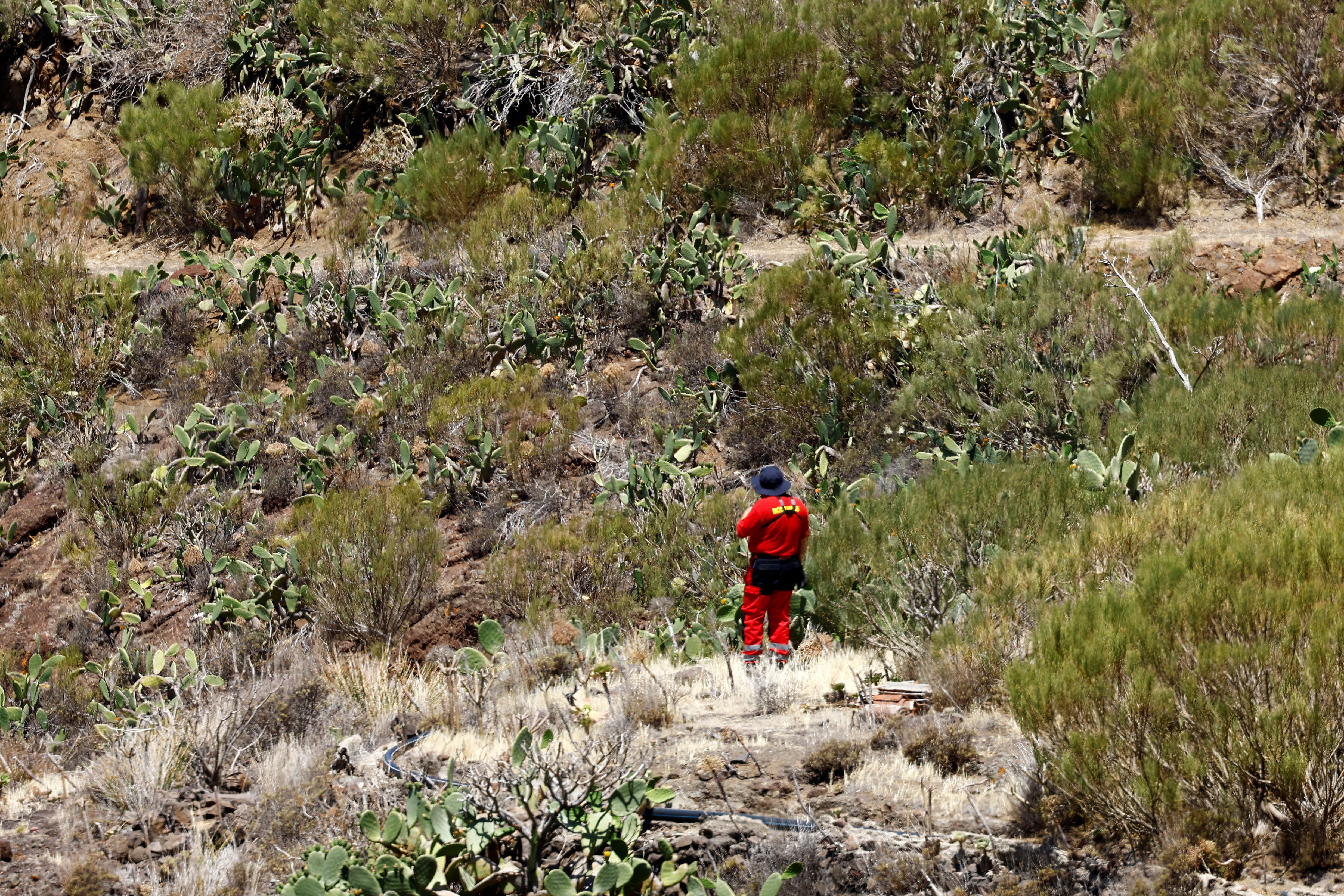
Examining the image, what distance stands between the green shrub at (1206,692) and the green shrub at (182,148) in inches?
549

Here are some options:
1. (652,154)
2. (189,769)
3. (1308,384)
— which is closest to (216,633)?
(189,769)

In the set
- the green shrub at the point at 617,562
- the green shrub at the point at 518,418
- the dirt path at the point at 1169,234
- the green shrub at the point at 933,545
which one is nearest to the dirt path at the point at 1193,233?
the dirt path at the point at 1169,234

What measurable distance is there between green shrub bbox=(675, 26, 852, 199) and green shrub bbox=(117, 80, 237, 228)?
6404 mm

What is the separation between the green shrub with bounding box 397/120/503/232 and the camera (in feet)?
48.1

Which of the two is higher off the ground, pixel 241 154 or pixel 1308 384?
pixel 241 154

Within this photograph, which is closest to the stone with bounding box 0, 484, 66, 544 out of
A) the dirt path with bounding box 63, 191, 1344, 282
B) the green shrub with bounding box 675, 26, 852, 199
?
the dirt path with bounding box 63, 191, 1344, 282

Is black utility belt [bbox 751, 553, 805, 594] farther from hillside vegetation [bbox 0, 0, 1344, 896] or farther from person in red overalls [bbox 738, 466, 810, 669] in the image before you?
hillside vegetation [bbox 0, 0, 1344, 896]

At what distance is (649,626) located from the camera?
9422 millimetres

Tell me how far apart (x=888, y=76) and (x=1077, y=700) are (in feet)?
35.1

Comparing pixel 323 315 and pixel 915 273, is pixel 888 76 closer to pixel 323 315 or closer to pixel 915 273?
pixel 915 273

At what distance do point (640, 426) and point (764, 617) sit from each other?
4680 millimetres

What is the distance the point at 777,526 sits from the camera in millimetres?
7570

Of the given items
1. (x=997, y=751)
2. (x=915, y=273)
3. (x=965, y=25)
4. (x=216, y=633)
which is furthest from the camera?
(x=965, y=25)

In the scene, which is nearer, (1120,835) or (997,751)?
(1120,835)
